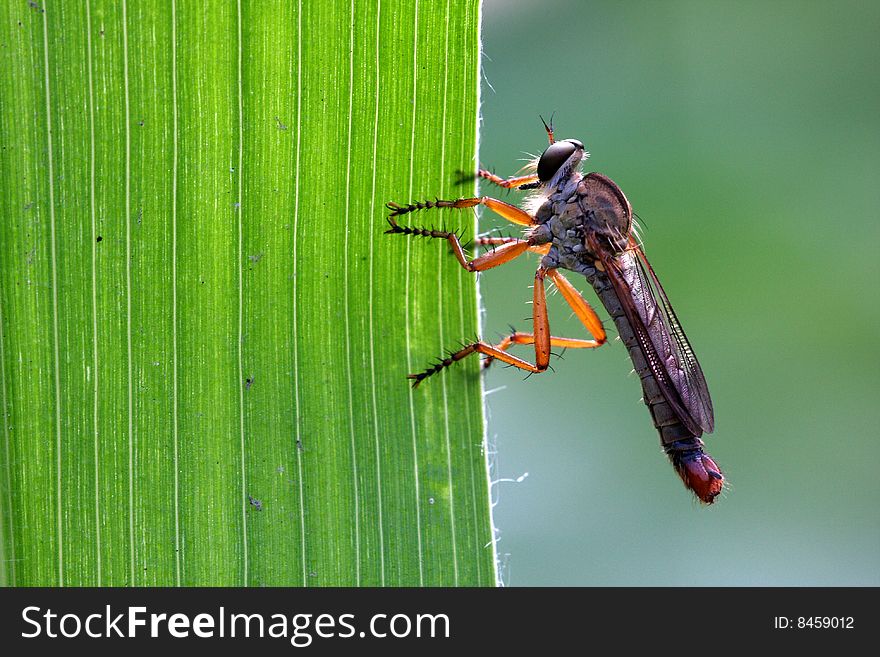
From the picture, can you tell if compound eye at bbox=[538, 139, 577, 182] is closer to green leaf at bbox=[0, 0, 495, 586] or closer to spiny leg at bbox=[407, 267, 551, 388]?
spiny leg at bbox=[407, 267, 551, 388]

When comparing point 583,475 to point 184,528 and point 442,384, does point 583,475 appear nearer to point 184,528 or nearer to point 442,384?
point 442,384

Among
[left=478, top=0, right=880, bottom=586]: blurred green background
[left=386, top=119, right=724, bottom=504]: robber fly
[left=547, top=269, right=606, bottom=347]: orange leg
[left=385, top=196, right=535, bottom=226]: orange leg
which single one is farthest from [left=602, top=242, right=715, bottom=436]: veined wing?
[left=478, top=0, right=880, bottom=586]: blurred green background

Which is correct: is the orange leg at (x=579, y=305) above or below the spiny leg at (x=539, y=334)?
above

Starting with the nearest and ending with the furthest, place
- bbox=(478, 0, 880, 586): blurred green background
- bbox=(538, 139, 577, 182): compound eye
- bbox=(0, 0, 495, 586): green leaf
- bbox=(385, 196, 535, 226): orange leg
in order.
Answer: bbox=(0, 0, 495, 586): green leaf → bbox=(385, 196, 535, 226): orange leg → bbox=(538, 139, 577, 182): compound eye → bbox=(478, 0, 880, 586): blurred green background

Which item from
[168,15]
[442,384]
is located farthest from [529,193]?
[168,15]

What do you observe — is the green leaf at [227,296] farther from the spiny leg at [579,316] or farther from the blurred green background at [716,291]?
the blurred green background at [716,291]

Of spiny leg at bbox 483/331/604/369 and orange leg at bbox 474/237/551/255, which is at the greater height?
orange leg at bbox 474/237/551/255

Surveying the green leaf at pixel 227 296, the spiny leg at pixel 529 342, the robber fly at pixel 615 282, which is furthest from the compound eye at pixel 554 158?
the green leaf at pixel 227 296
